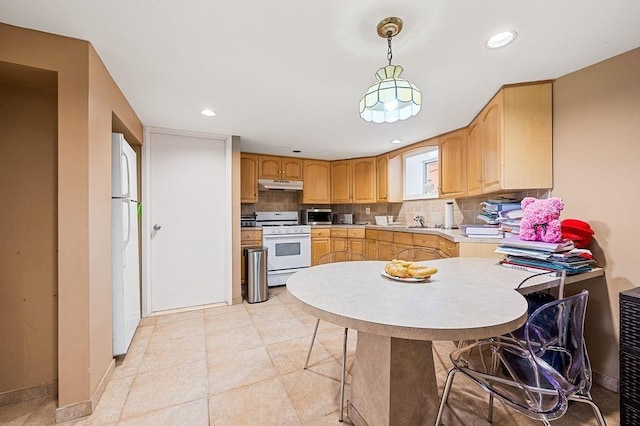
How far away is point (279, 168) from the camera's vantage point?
169 inches

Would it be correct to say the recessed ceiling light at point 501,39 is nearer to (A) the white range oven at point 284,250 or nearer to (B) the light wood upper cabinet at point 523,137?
(B) the light wood upper cabinet at point 523,137

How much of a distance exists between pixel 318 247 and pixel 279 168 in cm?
141

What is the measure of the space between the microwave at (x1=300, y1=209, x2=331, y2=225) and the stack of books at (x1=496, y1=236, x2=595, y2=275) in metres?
3.13

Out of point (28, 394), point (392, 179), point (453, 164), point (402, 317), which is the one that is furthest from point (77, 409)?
point (392, 179)

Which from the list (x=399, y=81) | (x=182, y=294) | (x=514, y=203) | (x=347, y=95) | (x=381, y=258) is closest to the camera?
(x=399, y=81)

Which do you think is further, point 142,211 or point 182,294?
point 182,294

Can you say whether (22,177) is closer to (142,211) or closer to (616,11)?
(142,211)

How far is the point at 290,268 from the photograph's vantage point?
3.96m

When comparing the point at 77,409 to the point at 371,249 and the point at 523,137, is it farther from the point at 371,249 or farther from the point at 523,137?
the point at 371,249

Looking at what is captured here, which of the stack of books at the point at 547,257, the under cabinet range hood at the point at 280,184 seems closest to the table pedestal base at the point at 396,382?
the stack of books at the point at 547,257

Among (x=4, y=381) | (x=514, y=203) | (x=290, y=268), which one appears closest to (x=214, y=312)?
(x=290, y=268)

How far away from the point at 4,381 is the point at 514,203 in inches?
146

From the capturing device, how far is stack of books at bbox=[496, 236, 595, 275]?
57.8 inches

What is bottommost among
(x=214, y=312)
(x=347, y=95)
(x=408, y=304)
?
(x=214, y=312)
